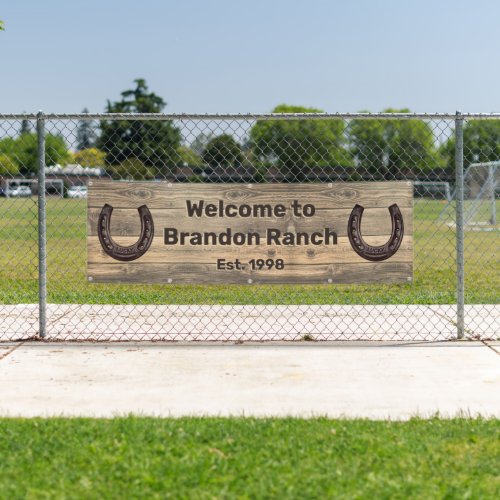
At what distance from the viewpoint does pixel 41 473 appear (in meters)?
3.89

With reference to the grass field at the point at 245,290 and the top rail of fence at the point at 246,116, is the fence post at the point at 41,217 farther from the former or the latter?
the grass field at the point at 245,290

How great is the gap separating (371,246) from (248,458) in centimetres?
349

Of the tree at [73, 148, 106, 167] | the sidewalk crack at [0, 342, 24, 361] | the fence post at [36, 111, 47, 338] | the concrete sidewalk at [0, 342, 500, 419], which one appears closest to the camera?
the concrete sidewalk at [0, 342, 500, 419]

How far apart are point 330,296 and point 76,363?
481 centimetres

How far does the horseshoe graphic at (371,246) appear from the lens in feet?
23.7

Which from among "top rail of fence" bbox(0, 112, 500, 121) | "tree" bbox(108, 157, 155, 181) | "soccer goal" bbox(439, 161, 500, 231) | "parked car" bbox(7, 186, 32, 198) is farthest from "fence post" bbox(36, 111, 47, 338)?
"soccer goal" bbox(439, 161, 500, 231)

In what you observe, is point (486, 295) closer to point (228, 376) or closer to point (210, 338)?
point (210, 338)

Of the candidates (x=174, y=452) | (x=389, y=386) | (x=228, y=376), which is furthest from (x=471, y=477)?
(x=228, y=376)

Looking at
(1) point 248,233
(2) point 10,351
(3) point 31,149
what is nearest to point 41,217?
(2) point 10,351

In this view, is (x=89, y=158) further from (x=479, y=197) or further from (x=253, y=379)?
(x=253, y=379)

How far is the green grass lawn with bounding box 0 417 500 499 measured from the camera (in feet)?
12.1

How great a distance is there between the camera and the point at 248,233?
7.26m

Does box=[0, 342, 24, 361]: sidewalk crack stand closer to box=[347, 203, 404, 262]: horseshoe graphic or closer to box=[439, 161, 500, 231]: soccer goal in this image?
box=[347, 203, 404, 262]: horseshoe graphic

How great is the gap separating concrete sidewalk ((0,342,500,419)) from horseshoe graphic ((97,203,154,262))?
77cm
